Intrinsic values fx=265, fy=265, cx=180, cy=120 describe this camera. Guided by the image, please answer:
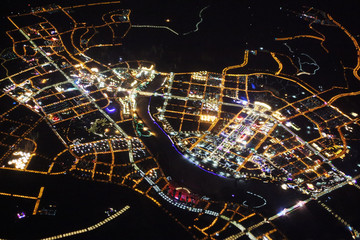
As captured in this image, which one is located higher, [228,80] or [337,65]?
[337,65]

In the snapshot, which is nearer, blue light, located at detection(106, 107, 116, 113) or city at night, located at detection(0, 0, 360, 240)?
city at night, located at detection(0, 0, 360, 240)

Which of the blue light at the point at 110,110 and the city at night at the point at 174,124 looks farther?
the blue light at the point at 110,110

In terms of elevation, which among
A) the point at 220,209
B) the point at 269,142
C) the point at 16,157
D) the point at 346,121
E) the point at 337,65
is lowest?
the point at 16,157

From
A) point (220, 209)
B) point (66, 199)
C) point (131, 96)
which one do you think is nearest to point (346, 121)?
point (220, 209)

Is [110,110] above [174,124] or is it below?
below

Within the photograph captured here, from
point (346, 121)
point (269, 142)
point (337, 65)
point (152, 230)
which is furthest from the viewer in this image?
point (337, 65)

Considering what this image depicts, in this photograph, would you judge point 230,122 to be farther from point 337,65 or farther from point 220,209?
point 337,65

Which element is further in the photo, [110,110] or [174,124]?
[110,110]

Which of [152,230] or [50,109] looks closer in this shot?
[152,230]
